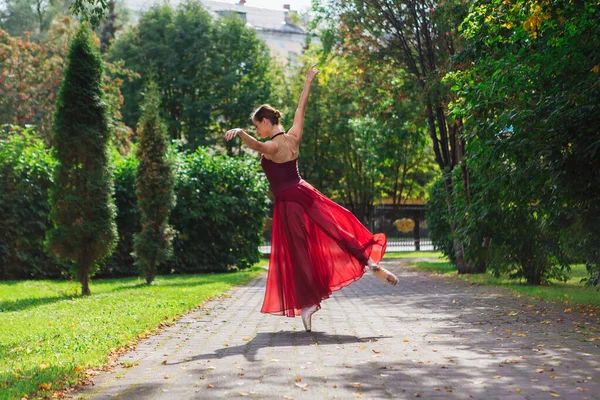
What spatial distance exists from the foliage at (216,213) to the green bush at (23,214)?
12.5ft

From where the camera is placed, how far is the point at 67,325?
899cm

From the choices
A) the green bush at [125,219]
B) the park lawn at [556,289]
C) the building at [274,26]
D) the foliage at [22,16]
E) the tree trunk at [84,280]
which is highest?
the building at [274,26]

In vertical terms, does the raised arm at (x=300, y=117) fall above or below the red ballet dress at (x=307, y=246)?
above

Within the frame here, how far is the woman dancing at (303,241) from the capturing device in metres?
8.56

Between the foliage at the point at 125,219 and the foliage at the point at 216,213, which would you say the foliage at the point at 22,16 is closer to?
the foliage at the point at 216,213

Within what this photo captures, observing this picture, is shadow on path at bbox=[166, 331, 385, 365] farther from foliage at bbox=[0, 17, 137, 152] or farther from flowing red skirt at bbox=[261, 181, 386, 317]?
foliage at bbox=[0, 17, 137, 152]

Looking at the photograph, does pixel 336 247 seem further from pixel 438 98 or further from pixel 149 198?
pixel 438 98

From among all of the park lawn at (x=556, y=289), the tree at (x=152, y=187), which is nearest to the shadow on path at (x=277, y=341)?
the park lawn at (x=556, y=289)

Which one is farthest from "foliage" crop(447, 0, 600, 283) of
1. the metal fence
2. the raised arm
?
the metal fence

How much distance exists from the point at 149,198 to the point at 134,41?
2929cm

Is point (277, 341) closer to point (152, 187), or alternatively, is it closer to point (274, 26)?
point (152, 187)

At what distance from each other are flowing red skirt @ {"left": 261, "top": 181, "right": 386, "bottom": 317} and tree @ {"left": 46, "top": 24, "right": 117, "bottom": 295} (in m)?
6.13

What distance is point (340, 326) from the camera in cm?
922

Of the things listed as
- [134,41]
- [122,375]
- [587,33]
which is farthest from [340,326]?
[134,41]
